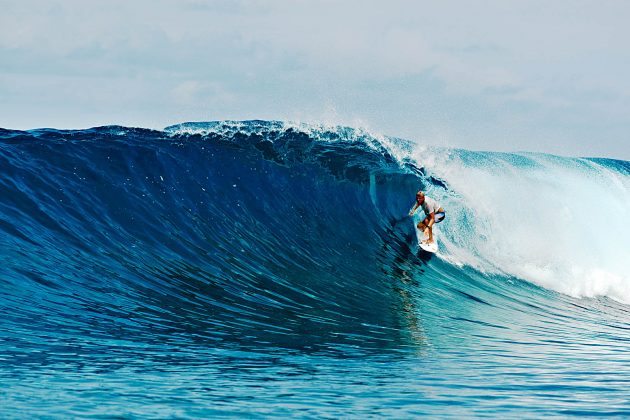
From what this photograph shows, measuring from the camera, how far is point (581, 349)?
9.35 m

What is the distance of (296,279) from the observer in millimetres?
12094

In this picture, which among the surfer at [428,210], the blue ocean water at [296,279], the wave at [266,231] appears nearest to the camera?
the blue ocean water at [296,279]

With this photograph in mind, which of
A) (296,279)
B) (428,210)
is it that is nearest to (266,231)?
(296,279)

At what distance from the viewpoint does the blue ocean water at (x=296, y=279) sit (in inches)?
261

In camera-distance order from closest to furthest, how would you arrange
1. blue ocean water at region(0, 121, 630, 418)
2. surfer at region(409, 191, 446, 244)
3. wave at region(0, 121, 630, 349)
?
blue ocean water at region(0, 121, 630, 418) → wave at region(0, 121, 630, 349) → surfer at region(409, 191, 446, 244)

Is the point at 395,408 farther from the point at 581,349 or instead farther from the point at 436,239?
the point at 436,239

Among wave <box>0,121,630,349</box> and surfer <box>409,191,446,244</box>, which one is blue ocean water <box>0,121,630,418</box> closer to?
wave <box>0,121,630,349</box>

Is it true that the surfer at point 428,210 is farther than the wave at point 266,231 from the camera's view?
Yes

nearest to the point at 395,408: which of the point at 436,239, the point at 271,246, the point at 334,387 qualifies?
the point at 334,387

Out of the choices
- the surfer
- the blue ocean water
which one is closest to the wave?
the blue ocean water

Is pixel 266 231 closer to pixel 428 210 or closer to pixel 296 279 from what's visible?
pixel 296 279

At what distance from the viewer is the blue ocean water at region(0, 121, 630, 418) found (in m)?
6.63

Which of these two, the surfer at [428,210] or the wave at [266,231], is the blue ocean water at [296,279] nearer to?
the wave at [266,231]

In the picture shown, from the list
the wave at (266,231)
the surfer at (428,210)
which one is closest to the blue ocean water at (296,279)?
the wave at (266,231)
